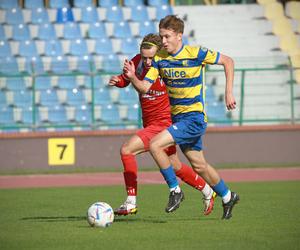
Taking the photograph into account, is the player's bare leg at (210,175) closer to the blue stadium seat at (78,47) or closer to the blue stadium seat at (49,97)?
the blue stadium seat at (49,97)

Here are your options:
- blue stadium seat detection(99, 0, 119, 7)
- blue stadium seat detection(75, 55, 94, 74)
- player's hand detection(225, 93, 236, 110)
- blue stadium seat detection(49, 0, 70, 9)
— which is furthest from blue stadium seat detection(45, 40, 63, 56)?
player's hand detection(225, 93, 236, 110)

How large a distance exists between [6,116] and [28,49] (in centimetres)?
314

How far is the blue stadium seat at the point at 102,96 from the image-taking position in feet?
67.7

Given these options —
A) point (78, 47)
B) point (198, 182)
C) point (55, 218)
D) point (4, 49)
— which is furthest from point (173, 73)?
point (4, 49)

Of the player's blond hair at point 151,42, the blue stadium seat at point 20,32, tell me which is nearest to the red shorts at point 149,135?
the player's blond hair at point 151,42

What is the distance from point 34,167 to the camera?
797 inches

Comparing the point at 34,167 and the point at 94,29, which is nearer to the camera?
the point at 34,167

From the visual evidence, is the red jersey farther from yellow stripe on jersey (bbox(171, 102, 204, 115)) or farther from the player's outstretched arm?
the player's outstretched arm

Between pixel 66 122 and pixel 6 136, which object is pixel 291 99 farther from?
pixel 6 136

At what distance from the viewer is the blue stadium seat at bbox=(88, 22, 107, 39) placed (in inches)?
920

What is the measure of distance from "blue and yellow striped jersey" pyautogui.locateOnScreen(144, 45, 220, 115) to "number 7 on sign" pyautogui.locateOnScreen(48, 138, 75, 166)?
1011 cm

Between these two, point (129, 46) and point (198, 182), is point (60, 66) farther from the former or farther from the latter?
point (198, 182)

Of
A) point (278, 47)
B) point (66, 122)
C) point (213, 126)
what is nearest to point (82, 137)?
point (66, 122)

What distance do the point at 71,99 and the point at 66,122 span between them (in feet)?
1.76
